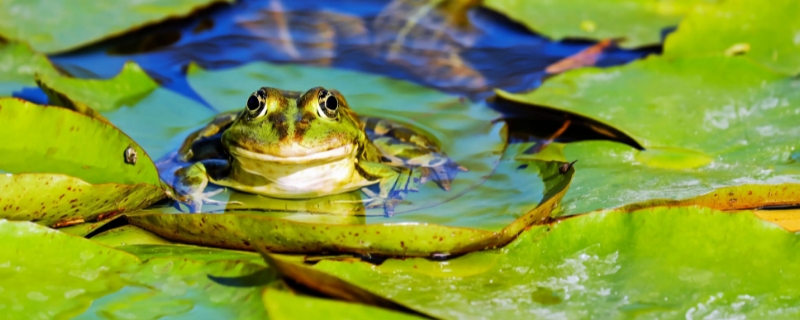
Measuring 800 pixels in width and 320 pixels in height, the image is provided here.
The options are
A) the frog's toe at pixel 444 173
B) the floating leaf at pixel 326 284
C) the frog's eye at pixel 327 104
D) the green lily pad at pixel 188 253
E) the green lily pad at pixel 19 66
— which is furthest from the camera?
the green lily pad at pixel 19 66

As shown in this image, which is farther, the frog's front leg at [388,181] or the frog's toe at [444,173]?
the frog's toe at [444,173]

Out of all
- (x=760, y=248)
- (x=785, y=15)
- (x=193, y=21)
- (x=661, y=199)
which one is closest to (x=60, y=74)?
(x=193, y=21)

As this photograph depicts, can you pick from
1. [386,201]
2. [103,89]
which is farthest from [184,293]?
[103,89]

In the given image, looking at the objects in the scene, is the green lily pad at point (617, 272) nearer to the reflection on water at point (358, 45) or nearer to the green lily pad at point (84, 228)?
the green lily pad at point (84, 228)

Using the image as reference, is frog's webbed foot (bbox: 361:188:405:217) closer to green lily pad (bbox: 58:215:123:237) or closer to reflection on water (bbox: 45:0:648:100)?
green lily pad (bbox: 58:215:123:237)

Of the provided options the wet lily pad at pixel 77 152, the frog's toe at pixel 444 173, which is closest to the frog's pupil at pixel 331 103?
the frog's toe at pixel 444 173

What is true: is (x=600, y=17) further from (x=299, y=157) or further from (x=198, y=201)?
(x=198, y=201)
